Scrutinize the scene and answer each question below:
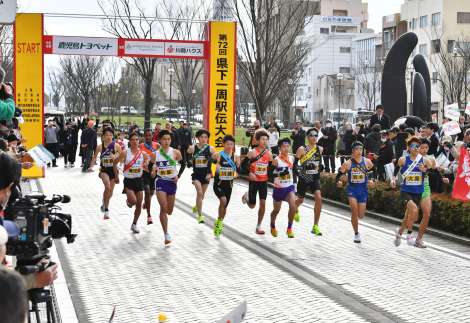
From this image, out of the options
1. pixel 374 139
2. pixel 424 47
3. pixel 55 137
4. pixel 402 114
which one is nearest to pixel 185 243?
pixel 374 139

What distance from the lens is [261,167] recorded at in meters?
15.0

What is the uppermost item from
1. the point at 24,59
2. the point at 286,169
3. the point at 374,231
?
the point at 24,59

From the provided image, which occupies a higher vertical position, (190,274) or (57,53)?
(57,53)

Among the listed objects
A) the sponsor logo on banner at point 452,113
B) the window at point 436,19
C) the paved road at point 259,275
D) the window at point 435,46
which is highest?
the window at point 436,19

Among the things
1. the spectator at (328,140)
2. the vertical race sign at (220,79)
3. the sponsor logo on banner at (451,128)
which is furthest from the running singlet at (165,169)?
the vertical race sign at (220,79)

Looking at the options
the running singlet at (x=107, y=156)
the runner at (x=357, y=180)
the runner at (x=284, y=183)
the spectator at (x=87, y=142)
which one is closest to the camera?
the runner at (x=357, y=180)

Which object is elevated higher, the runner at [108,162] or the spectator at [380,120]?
the spectator at [380,120]

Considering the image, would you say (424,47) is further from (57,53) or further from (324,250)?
(324,250)

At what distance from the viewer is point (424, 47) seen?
89.4 m

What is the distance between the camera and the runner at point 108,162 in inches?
670

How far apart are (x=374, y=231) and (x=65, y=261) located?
6.25m

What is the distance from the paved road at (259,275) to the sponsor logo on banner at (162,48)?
11.4 metres

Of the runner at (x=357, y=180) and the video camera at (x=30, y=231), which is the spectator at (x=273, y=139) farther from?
the video camera at (x=30, y=231)

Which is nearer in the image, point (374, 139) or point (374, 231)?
point (374, 231)
